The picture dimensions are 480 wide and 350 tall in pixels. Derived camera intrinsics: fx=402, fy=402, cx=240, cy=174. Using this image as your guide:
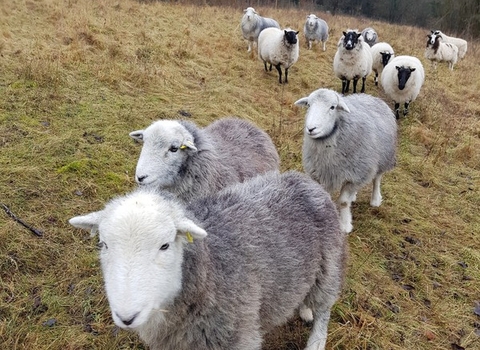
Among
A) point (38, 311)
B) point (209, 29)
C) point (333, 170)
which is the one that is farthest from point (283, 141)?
point (209, 29)

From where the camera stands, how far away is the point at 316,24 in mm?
14352

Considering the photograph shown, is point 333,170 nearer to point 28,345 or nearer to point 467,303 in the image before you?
point 467,303

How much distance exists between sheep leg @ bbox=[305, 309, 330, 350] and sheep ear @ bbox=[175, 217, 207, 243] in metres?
1.55

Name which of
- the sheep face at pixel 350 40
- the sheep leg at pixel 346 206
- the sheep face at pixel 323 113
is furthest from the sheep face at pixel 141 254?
the sheep face at pixel 350 40

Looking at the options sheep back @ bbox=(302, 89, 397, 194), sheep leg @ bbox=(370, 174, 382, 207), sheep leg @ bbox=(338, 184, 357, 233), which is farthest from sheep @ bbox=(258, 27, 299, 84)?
sheep leg @ bbox=(338, 184, 357, 233)

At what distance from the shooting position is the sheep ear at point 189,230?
1.89 metres

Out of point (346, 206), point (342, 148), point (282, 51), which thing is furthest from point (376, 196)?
point (282, 51)

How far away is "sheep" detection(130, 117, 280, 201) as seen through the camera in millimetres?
3639

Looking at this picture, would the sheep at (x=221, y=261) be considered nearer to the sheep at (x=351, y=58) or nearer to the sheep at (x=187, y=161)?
the sheep at (x=187, y=161)

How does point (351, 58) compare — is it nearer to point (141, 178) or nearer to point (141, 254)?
point (141, 178)

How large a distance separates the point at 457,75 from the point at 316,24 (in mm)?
5163

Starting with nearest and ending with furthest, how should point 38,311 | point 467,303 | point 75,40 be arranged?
1. point 38,311
2. point 467,303
3. point 75,40

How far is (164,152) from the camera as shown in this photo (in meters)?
3.68

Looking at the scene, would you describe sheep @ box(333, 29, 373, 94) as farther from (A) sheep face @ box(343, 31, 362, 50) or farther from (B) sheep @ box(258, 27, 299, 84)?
(B) sheep @ box(258, 27, 299, 84)
